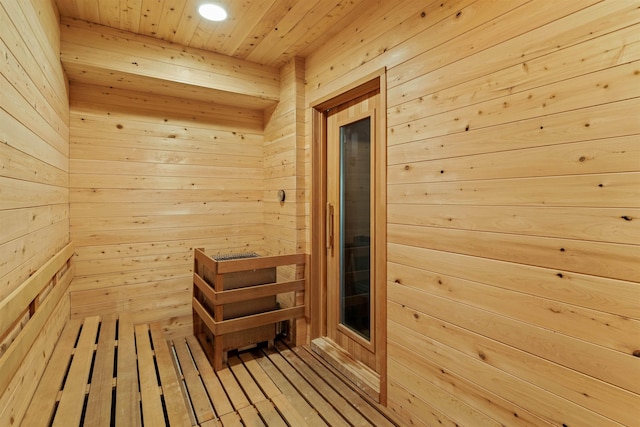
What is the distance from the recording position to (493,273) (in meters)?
1.42

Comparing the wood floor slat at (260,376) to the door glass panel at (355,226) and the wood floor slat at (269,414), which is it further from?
the door glass panel at (355,226)

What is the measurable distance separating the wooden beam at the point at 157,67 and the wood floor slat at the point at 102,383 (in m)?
1.85

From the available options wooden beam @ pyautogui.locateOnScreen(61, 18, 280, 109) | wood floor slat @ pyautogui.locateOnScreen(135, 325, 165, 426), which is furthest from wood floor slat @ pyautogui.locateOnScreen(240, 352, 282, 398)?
wooden beam @ pyautogui.locateOnScreen(61, 18, 280, 109)

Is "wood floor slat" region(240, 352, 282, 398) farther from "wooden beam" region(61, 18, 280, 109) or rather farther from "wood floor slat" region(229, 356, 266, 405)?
"wooden beam" region(61, 18, 280, 109)

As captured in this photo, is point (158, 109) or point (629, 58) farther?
point (158, 109)

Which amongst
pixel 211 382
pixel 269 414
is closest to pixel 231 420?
pixel 269 414

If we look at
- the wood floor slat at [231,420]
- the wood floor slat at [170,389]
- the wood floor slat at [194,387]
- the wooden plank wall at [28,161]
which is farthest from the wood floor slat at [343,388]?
the wooden plank wall at [28,161]

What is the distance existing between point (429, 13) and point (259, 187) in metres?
2.12

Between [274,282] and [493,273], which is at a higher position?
[493,273]

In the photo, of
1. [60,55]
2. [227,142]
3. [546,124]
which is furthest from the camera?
[227,142]

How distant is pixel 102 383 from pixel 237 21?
230 cm

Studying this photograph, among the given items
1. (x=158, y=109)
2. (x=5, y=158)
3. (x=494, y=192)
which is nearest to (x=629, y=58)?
(x=494, y=192)

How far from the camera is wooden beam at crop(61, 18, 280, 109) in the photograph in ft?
7.52

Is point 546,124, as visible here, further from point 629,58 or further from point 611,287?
point 611,287
